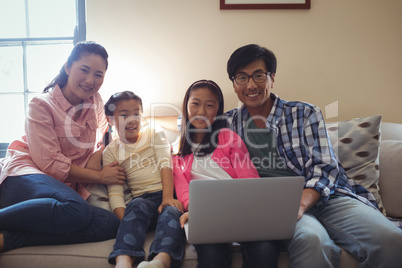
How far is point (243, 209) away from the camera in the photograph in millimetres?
889

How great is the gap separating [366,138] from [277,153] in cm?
45

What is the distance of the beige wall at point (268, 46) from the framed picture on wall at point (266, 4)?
3cm

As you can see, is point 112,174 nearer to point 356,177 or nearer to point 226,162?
point 226,162

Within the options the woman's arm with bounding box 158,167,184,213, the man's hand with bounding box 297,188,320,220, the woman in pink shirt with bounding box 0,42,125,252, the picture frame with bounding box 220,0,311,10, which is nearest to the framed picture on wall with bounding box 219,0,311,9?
the picture frame with bounding box 220,0,311,10

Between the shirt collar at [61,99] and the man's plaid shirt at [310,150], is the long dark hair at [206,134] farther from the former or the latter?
the shirt collar at [61,99]

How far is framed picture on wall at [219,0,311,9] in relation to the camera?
1874 mm

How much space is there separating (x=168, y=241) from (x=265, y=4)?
60.0 inches

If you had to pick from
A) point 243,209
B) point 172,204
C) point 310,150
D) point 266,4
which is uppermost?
point 266,4

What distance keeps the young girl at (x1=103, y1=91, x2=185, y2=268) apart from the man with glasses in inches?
15.4

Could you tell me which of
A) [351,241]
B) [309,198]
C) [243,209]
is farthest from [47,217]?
[351,241]

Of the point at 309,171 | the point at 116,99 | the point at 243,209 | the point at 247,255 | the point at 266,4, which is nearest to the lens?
the point at 243,209

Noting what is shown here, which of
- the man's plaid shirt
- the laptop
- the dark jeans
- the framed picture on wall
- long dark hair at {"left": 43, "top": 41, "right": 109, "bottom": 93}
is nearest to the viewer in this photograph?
the laptop

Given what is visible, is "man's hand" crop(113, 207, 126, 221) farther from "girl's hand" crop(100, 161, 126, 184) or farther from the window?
the window

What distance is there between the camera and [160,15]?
1892 millimetres
